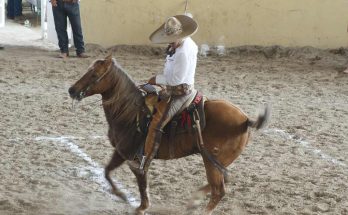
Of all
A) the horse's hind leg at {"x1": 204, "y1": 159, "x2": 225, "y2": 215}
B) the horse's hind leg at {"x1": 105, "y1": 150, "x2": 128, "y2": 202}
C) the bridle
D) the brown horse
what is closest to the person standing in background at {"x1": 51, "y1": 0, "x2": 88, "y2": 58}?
the horse's hind leg at {"x1": 105, "y1": 150, "x2": 128, "y2": 202}

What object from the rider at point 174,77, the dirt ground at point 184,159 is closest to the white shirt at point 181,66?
the rider at point 174,77

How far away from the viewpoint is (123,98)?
209 inches

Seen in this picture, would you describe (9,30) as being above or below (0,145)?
below

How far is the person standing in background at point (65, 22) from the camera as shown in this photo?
12609 mm

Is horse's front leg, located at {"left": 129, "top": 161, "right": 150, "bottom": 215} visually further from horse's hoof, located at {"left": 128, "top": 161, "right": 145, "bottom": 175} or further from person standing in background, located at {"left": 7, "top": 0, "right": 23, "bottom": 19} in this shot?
person standing in background, located at {"left": 7, "top": 0, "right": 23, "bottom": 19}

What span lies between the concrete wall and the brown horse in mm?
8562

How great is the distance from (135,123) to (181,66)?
0.64m

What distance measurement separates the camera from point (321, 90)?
10.8 metres

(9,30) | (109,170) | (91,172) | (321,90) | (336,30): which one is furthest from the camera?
(9,30)

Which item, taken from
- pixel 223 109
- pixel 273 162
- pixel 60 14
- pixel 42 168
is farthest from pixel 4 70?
pixel 223 109

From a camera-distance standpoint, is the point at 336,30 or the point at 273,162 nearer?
the point at 273,162

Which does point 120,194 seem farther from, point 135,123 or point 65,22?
point 65,22

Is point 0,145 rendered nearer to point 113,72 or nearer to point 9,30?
point 113,72

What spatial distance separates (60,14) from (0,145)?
5.94m
